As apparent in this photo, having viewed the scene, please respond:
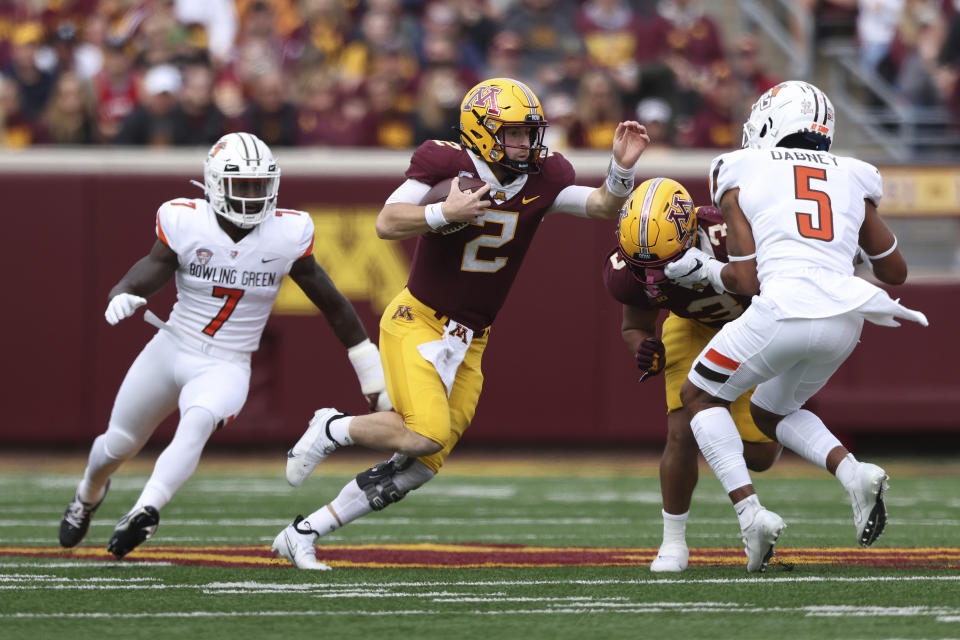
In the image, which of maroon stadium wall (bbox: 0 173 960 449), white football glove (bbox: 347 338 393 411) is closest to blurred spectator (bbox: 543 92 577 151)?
maroon stadium wall (bbox: 0 173 960 449)

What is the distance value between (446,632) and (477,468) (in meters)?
5.97

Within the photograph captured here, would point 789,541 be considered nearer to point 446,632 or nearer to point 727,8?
point 446,632

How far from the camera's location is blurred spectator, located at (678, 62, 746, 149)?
10484 mm

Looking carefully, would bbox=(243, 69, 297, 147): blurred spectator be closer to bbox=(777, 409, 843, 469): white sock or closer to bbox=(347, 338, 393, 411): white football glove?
bbox=(347, 338, 393, 411): white football glove

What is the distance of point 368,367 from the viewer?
18.3 feet

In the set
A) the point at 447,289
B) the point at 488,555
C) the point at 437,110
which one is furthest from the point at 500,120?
the point at 437,110

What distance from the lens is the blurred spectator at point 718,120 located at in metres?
10.5

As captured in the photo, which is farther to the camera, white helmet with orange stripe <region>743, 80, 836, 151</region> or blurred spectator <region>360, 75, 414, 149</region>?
blurred spectator <region>360, 75, 414, 149</region>

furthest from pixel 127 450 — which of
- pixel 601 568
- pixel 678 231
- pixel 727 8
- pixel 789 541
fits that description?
pixel 727 8

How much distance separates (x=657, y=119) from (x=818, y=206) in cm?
578

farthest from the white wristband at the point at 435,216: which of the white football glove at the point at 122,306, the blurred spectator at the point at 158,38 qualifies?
the blurred spectator at the point at 158,38

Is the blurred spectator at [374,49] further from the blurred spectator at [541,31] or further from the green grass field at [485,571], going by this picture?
the green grass field at [485,571]

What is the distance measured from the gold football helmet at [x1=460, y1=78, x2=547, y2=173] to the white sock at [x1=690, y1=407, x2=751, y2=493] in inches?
44.5

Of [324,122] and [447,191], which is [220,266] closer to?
[447,191]
